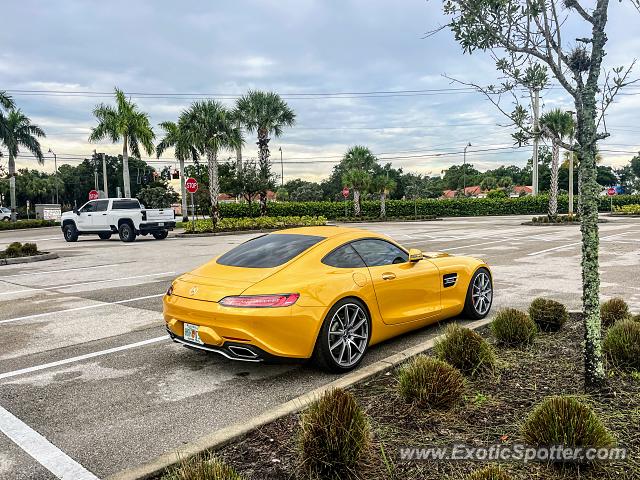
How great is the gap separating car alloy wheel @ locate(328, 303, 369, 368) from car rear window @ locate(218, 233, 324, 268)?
29.8 inches

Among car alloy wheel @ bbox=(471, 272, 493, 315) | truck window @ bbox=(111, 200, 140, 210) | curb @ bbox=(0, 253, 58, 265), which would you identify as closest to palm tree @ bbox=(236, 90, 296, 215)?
truck window @ bbox=(111, 200, 140, 210)

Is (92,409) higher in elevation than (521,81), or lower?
lower

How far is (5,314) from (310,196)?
8121 cm

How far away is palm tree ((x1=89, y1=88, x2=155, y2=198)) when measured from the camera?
112 ft

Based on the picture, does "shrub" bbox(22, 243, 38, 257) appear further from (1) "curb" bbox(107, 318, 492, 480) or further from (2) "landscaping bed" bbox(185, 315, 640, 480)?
(2) "landscaping bed" bbox(185, 315, 640, 480)

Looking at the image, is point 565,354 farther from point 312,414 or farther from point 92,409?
point 92,409

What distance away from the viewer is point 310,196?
88250 mm

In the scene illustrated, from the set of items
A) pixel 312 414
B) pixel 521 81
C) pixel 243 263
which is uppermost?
pixel 521 81

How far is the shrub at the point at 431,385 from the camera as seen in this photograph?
3549 millimetres

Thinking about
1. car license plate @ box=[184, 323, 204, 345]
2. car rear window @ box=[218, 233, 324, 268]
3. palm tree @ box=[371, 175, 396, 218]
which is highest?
palm tree @ box=[371, 175, 396, 218]

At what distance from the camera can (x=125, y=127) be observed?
111 feet

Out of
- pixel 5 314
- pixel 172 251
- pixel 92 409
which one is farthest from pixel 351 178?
pixel 92 409

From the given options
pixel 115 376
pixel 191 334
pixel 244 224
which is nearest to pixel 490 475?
pixel 191 334

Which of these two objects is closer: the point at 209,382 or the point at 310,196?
the point at 209,382
